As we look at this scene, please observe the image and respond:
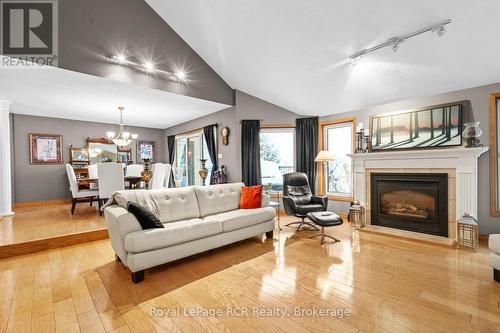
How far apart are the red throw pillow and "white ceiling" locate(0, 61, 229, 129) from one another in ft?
8.12

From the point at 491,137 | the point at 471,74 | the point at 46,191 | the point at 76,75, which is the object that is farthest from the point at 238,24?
the point at 46,191

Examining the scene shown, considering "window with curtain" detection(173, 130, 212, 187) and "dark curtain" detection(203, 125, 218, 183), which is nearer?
"dark curtain" detection(203, 125, 218, 183)

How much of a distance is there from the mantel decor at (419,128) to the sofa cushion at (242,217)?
2.48 meters

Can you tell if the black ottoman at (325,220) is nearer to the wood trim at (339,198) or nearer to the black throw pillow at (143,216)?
the wood trim at (339,198)

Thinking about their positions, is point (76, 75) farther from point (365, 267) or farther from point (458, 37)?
point (458, 37)

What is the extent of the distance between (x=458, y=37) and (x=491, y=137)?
1.62 meters

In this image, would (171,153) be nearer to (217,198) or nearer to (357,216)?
(217,198)

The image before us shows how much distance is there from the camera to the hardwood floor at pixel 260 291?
1.66m

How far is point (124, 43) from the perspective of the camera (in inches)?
151

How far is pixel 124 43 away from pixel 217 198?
3086mm

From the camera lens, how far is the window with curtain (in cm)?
662

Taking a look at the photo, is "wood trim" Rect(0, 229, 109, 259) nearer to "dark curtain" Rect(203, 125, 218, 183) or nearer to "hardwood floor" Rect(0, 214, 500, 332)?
"hardwood floor" Rect(0, 214, 500, 332)

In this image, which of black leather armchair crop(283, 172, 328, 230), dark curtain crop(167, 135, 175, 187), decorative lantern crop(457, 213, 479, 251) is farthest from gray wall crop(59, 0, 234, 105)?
decorative lantern crop(457, 213, 479, 251)

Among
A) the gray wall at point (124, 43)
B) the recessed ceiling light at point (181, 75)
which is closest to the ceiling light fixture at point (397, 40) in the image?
the gray wall at point (124, 43)
